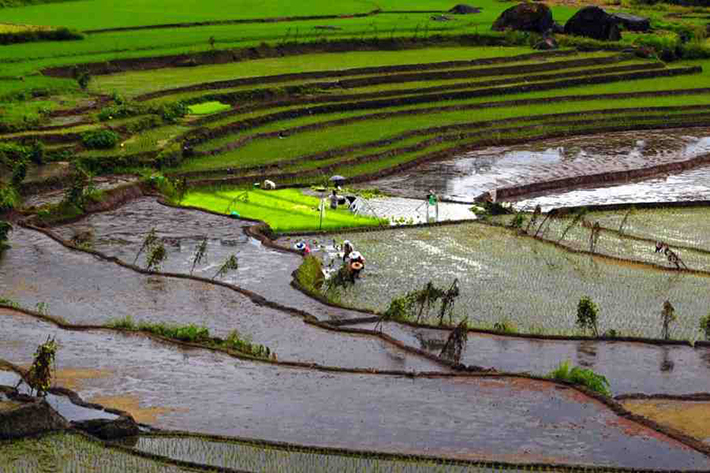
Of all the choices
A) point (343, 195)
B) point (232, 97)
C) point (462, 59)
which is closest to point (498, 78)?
point (462, 59)

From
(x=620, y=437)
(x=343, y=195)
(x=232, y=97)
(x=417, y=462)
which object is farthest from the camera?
(x=232, y=97)

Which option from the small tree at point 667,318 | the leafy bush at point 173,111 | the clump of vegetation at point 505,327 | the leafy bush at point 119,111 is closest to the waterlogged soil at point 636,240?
the small tree at point 667,318

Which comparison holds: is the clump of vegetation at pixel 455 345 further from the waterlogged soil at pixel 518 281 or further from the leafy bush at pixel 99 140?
the leafy bush at pixel 99 140

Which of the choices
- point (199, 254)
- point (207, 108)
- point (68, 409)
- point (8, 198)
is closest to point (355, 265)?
point (199, 254)

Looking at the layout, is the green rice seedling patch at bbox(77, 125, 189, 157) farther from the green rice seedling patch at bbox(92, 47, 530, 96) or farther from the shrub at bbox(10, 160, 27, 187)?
the green rice seedling patch at bbox(92, 47, 530, 96)

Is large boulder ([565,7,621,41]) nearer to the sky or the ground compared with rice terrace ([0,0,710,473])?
nearer to the sky

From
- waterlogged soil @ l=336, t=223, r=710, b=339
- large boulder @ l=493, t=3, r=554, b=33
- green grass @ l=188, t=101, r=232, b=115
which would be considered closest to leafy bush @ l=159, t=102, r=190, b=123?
green grass @ l=188, t=101, r=232, b=115

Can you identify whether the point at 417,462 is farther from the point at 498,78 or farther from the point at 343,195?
the point at 498,78
